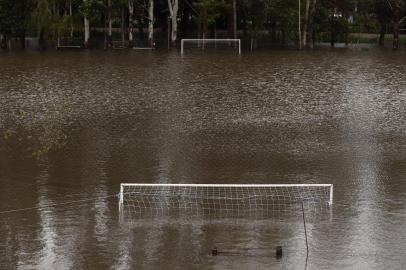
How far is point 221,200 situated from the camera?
19875 mm

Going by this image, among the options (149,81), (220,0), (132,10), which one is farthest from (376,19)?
(149,81)

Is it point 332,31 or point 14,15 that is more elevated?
point 14,15

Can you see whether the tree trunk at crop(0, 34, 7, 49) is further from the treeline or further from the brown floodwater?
the brown floodwater

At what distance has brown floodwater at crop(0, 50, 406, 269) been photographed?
53.2ft

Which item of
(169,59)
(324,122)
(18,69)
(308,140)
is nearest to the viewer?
(308,140)

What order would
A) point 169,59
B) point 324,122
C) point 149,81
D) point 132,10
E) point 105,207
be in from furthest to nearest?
point 132,10 < point 169,59 < point 149,81 < point 324,122 < point 105,207

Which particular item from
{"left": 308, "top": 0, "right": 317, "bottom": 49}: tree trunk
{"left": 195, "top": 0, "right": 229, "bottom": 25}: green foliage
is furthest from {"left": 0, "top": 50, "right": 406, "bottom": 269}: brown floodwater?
{"left": 308, "top": 0, "right": 317, "bottom": 49}: tree trunk

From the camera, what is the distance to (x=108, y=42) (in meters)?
57.3

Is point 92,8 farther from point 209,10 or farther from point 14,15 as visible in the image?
point 209,10

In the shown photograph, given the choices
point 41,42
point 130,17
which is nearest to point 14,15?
point 41,42

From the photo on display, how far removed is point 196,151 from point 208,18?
3341 centimetres

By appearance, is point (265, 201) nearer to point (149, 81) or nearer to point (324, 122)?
point (324, 122)

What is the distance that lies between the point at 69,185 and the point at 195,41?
37137mm

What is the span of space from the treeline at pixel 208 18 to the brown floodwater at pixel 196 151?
7.11 metres
